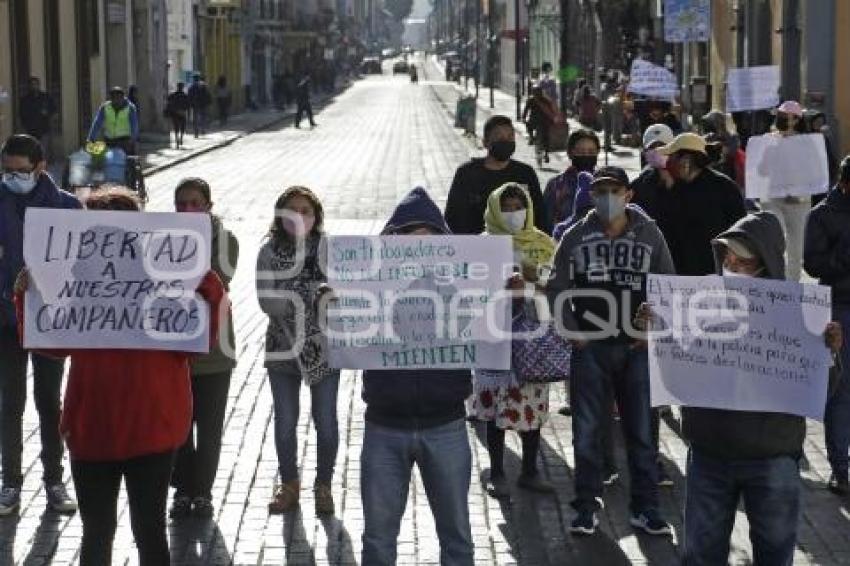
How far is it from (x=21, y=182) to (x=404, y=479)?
288cm

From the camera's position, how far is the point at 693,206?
918 centimetres

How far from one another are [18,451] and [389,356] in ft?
9.24

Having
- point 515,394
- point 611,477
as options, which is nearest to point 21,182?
point 515,394

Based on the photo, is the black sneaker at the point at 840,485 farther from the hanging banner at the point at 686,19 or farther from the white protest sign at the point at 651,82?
the hanging banner at the point at 686,19

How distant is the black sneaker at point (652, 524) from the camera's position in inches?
306

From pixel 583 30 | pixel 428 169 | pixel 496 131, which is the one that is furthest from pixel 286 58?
pixel 496 131

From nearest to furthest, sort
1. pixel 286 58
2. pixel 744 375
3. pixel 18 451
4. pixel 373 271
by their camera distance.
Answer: pixel 744 375, pixel 373 271, pixel 18 451, pixel 286 58

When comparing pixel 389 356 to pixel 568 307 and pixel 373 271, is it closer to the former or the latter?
pixel 373 271

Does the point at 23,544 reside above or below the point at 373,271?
below

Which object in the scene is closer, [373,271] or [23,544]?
[373,271]

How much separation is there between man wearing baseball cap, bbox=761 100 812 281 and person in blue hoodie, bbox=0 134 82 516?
723cm

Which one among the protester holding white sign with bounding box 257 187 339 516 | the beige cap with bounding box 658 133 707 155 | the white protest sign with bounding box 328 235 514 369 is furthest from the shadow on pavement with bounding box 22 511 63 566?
the beige cap with bounding box 658 133 707 155

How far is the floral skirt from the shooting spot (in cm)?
855

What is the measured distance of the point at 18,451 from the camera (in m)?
8.26
